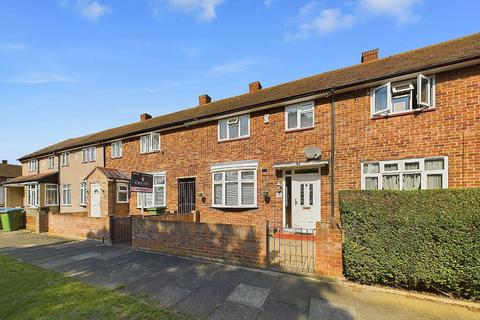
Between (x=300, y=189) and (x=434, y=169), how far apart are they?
4.24 meters

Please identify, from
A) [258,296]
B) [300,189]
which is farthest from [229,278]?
[300,189]

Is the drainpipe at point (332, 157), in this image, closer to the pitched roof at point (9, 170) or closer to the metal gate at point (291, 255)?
the metal gate at point (291, 255)

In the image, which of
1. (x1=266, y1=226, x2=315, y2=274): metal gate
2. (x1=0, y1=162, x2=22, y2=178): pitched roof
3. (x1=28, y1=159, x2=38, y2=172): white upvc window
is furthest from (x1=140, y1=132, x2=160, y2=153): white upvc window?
(x1=0, y1=162, x2=22, y2=178): pitched roof

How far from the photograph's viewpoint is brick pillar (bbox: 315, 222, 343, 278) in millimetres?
5332

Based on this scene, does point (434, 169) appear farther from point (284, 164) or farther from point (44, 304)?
point (44, 304)

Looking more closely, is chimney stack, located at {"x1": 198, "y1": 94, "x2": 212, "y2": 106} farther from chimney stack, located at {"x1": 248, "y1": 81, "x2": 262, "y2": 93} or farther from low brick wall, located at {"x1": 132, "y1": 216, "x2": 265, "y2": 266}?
low brick wall, located at {"x1": 132, "y1": 216, "x2": 265, "y2": 266}

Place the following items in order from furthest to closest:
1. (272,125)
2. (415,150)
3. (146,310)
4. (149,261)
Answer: (272,125), (415,150), (149,261), (146,310)

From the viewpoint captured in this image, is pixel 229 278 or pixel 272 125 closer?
pixel 229 278

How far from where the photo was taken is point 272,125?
10.4 meters

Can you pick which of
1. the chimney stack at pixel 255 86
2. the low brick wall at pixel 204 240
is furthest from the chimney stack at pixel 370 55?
the low brick wall at pixel 204 240

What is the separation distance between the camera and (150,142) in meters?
14.4

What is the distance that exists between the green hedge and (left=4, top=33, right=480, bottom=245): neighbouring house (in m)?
3.21

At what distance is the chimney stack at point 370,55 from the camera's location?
11.3 meters

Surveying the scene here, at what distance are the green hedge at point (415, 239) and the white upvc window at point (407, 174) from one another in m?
3.24
